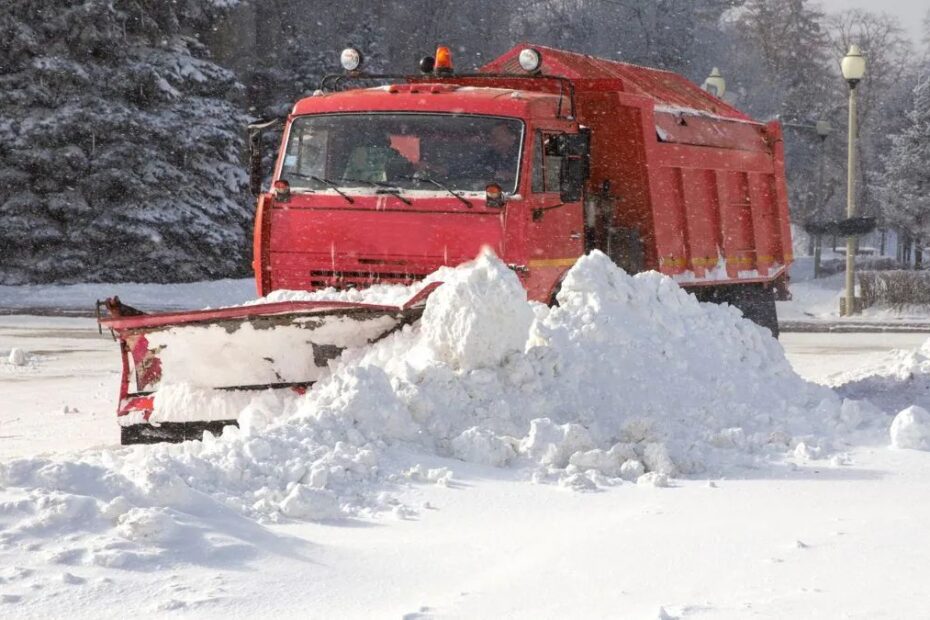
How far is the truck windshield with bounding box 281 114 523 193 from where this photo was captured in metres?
10.1

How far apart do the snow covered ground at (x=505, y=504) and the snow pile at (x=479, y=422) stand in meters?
0.02

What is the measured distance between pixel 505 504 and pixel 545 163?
3.88m

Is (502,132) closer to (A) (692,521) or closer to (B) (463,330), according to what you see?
(B) (463,330)

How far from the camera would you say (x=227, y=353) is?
345 inches

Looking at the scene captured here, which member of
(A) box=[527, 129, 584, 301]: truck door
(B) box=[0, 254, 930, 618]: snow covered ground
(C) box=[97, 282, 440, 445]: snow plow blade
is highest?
(A) box=[527, 129, 584, 301]: truck door

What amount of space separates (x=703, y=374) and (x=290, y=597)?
4987 mm

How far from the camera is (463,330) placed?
8281mm

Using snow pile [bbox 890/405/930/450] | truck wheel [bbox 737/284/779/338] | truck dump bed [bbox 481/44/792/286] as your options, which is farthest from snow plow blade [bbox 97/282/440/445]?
truck wheel [bbox 737/284/779/338]

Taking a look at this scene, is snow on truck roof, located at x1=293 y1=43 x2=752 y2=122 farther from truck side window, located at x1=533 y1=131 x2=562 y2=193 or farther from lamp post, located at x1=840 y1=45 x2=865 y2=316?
lamp post, located at x1=840 y1=45 x2=865 y2=316

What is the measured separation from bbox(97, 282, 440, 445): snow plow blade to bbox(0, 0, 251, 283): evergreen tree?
2061 cm

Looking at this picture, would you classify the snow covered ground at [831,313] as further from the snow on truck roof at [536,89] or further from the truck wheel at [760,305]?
the snow on truck roof at [536,89]

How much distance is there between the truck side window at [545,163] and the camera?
10219 millimetres

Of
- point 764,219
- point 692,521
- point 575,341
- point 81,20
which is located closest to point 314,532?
point 692,521

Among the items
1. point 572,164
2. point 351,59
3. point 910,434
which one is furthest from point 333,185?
point 910,434
